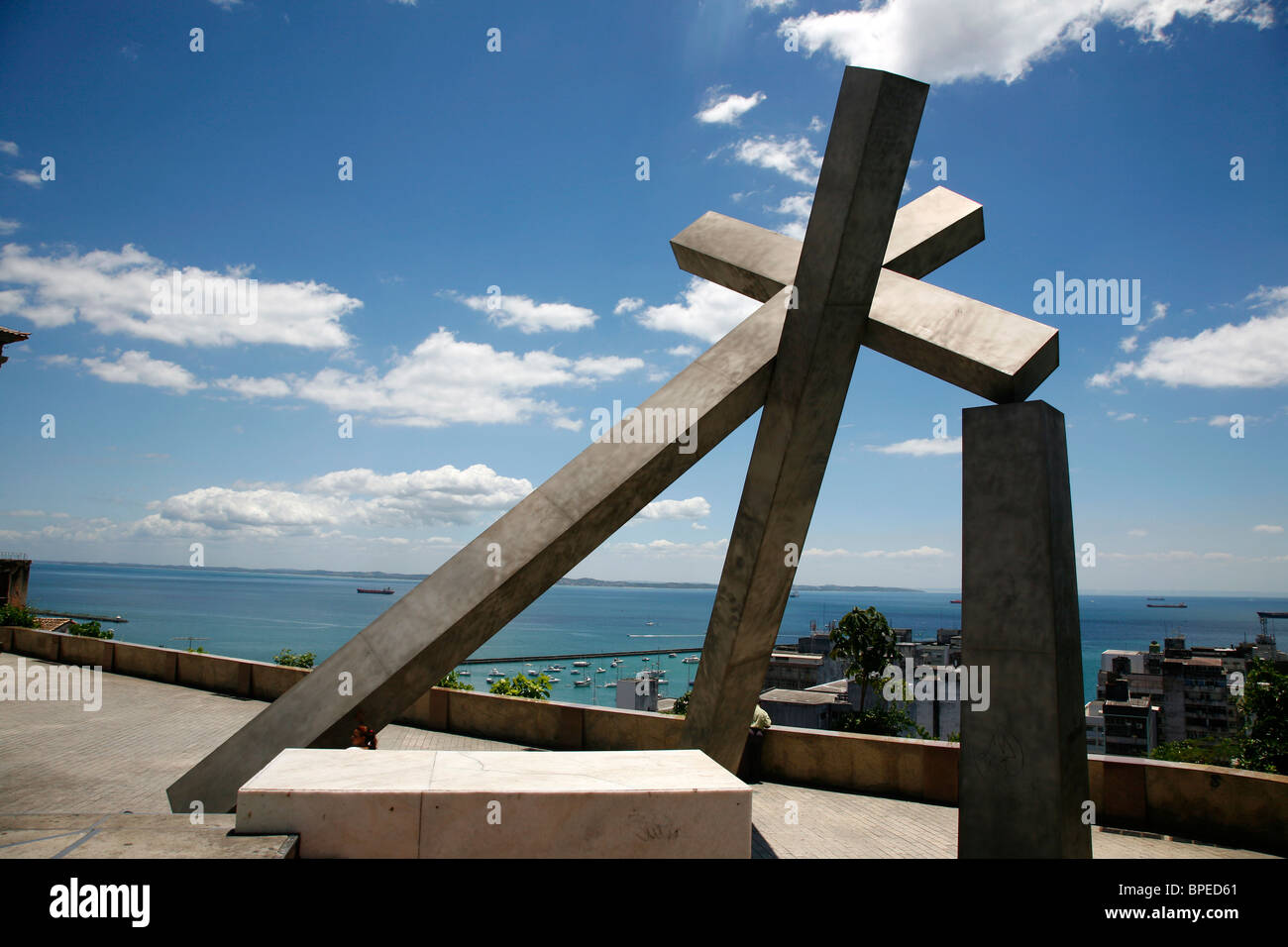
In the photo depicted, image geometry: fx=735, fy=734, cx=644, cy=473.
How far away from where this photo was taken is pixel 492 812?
13.5ft

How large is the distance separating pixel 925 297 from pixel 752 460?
2701 millimetres

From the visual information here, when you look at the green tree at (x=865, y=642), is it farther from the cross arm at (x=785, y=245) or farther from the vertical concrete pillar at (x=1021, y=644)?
the vertical concrete pillar at (x=1021, y=644)

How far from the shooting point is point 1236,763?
14.2 meters

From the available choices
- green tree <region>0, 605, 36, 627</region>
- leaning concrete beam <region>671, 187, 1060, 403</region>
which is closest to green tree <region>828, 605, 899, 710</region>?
leaning concrete beam <region>671, 187, 1060, 403</region>

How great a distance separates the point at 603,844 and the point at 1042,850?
442 centimetres

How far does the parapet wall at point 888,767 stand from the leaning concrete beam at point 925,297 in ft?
16.5

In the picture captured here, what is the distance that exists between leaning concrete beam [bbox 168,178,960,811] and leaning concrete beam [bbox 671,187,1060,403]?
1.48m

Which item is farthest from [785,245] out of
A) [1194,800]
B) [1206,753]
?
[1206,753]

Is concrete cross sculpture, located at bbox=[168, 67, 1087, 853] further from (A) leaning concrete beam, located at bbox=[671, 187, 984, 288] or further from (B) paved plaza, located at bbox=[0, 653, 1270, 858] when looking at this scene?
(B) paved plaza, located at bbox=[0, 653, 1270, 858]

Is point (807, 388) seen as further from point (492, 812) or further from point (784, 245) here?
point (492, 812)

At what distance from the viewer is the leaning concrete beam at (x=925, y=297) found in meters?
7.21

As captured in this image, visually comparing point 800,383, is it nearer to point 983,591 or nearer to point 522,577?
point 983,591
